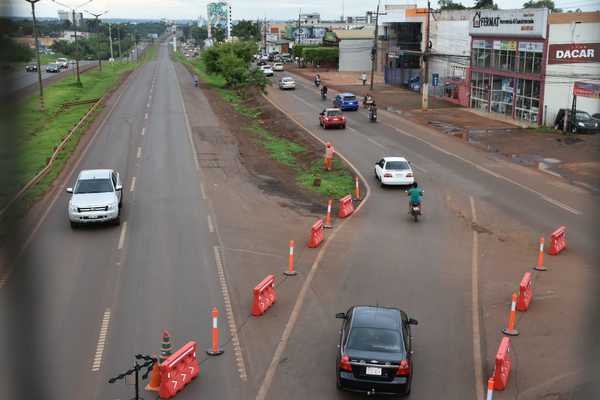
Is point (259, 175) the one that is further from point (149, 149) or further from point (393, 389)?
point (393, 389)

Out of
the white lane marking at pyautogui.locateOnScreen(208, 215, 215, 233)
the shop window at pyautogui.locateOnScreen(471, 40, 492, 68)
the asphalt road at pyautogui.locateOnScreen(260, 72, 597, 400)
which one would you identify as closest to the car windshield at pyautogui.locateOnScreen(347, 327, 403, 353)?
the asphalt road at pyautogui.locateOnScreen(260, 72, 597, 400)

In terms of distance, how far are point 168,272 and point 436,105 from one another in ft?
143

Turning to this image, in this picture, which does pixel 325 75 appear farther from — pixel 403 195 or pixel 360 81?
pixel 403 195

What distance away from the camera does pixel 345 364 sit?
11.1 m

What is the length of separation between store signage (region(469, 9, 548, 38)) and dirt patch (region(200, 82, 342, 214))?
16.1 meters

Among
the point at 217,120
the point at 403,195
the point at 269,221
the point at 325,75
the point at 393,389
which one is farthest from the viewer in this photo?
the point at 325,75

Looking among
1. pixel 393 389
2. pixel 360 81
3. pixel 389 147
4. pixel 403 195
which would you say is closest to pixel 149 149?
pixel 389 147

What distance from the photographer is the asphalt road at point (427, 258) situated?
12352 mm

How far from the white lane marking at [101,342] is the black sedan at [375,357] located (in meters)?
4.27

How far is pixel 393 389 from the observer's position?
10969 mm

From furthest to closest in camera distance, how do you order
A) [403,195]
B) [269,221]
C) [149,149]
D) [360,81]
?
[360,81] < [149,149] < [403,195] < [269,221]

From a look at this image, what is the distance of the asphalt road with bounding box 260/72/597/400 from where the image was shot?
12.4m

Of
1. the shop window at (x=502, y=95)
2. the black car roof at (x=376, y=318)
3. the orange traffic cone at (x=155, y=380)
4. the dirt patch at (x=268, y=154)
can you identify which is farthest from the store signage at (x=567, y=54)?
the orange traffic cone at (x=155, y=380)

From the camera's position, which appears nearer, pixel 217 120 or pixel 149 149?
pixel 149 149
